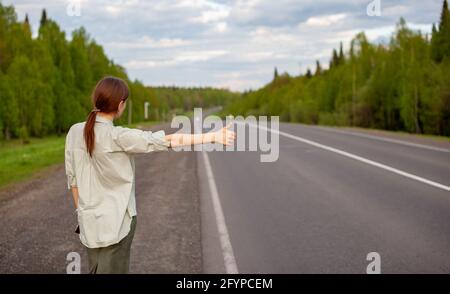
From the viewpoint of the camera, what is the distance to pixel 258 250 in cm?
633

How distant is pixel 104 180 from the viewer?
300cm

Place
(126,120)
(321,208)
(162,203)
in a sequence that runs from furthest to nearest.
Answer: (126,120)
(162,203)
(321,208)

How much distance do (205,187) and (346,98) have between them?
198 feet

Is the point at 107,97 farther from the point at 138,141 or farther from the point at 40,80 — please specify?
the point at 40,80

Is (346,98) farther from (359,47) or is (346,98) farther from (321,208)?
(321,208)

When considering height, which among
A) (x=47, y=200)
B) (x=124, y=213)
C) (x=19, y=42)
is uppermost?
(x=19, y=42)

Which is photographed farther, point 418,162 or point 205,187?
point 418,162

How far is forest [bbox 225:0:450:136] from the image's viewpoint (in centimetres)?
4353

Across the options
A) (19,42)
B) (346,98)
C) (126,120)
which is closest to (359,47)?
(346,98)

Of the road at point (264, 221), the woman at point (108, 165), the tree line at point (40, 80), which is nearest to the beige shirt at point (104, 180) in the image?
the woman at point (108, 165)

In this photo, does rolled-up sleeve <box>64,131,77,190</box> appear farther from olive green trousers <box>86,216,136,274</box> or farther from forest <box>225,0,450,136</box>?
forest <box>225,0,450,136</box>

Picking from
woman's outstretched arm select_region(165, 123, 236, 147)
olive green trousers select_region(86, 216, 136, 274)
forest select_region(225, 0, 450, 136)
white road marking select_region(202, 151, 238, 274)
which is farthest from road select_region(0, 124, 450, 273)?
forest select_region(225, 0, 450, 136)

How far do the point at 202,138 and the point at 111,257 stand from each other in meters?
0.89
